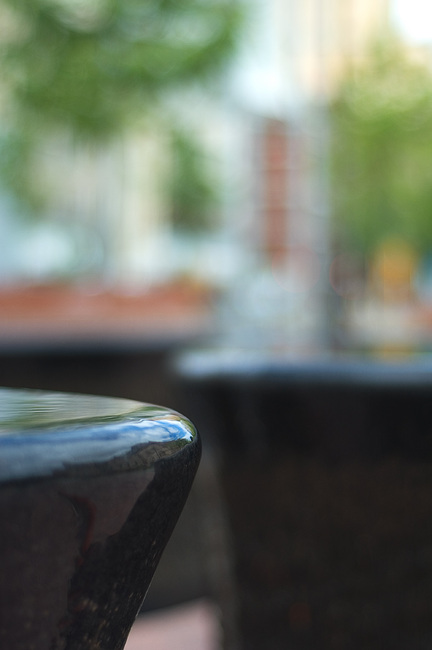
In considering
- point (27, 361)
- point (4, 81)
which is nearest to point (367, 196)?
point (4, 81)

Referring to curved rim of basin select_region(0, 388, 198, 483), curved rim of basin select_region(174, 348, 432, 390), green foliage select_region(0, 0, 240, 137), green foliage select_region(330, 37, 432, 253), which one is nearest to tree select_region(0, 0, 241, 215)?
green foliage select_region(0, 0, 240, 137)

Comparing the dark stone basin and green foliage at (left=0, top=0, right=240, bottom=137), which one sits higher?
green foliage at (left=0, top=0, right=240, bottom=137)

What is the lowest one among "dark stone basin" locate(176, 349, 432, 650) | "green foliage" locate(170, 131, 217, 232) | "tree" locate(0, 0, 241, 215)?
"dark stone basin" locate(176, 349, 432, 650)

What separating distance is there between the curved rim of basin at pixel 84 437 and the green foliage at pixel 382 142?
16446 mm

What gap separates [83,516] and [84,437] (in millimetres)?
26

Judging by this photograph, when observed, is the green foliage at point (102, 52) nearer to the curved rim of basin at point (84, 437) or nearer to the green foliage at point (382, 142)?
the curved rim of basin at point (84, 437)

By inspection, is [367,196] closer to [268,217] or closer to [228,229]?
[228,229]

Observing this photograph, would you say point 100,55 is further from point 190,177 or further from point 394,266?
point 394,266

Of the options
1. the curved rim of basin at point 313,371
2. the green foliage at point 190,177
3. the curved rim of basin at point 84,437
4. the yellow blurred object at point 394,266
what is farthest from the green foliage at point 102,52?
the yellow blurred object at point 394,266

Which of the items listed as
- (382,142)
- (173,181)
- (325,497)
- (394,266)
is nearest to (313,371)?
(325,497)

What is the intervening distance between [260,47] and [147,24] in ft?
4.20

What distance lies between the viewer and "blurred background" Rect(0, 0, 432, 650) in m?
1.50

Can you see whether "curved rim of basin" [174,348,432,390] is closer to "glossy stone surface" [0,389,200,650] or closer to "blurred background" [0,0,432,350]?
"glossy stone surface" [0,389,200,650]

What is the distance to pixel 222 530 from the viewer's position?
0.91 metres
